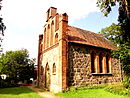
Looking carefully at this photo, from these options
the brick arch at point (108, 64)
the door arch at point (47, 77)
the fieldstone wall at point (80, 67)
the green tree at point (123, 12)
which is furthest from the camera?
the brick arch at point (108, 64)

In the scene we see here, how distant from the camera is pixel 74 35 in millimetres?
18578

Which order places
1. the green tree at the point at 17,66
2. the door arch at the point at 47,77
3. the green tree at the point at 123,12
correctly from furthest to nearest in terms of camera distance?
1. the green tree at the point at 17,66
2. the door arch at the point at 47,77
3. the green tree at the point at 123,12

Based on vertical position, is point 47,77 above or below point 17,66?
below

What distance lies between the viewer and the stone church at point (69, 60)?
1527 cm

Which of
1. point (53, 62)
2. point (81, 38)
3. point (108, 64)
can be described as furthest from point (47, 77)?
point (108, 64)

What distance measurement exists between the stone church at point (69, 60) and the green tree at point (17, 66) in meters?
14.0

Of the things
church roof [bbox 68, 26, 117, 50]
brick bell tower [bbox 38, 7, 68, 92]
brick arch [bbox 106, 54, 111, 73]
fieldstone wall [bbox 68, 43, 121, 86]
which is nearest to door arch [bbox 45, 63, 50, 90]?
brick bell tower [bbox 38, 7, 68, 92]

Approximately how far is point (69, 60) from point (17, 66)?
2130 centimetres

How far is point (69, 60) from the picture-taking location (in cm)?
1572

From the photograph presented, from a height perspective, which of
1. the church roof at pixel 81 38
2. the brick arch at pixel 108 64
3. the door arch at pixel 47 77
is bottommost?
the door arch at pixel 47 77

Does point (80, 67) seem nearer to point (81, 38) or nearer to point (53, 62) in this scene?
point (53, 62)

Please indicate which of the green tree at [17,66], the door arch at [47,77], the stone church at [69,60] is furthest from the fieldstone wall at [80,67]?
the green tree at [17,66]

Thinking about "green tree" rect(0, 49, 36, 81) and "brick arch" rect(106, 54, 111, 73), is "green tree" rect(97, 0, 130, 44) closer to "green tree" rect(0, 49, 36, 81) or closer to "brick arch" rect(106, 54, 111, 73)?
"brick arch" rect(106, 54, 111, 73)

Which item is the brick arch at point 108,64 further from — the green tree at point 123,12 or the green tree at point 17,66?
the green tree at point 17,66
